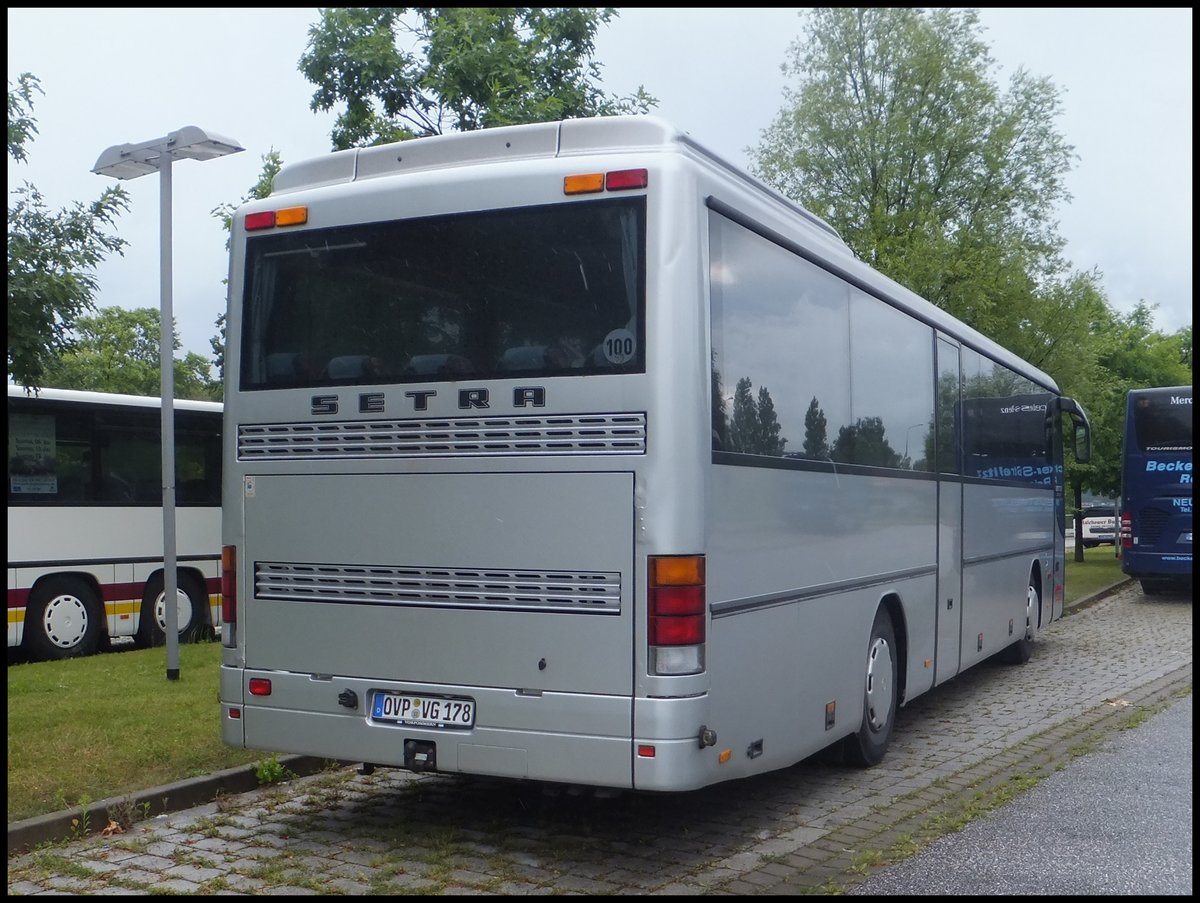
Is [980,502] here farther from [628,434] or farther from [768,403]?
[628,434]

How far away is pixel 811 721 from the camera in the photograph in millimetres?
7109

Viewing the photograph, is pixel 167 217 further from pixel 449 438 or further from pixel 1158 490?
pixel 1158 490

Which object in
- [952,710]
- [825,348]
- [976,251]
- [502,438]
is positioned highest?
[976,251]

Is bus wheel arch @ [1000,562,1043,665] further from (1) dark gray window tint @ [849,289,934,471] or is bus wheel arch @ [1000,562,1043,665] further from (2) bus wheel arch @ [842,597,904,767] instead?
(2) bus wheel arch @ [842,597,904,767]

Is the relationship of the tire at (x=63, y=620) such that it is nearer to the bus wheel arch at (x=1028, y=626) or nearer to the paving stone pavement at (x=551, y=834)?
the paving stone pavement at (x=551, y=834)

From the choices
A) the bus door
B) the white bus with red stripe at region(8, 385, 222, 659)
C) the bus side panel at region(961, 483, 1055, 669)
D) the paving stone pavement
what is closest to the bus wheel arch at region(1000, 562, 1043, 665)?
the bus side panel at region(961, 483, 1055, 669)

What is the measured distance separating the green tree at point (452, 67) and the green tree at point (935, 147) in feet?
32.6

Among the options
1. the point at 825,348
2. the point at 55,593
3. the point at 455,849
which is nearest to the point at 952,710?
the point at 825,348

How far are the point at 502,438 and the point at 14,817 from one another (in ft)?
10.2

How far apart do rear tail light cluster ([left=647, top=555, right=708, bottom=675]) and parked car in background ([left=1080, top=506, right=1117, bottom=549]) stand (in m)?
32.4

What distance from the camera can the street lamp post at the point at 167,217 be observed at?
35.8 ft

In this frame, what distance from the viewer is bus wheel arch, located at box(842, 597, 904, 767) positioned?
8.20m

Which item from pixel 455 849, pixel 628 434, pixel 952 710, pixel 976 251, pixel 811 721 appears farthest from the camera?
pixel 976 251

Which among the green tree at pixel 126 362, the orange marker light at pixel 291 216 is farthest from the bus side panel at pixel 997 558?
the green tree at pixel 126 362
